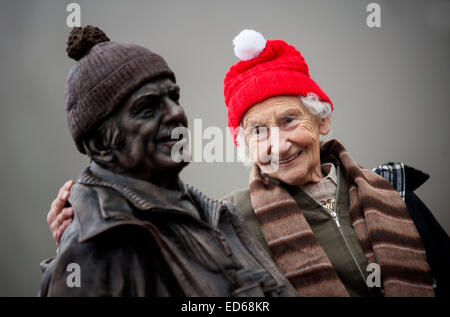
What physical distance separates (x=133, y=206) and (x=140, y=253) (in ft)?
0.41

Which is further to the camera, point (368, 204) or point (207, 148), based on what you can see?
point (207, 148)

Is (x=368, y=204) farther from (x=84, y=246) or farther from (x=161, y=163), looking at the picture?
(x=84, y=246)

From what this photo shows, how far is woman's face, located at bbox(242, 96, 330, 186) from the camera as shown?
5.46ft

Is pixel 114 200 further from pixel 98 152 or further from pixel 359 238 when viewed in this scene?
pixel 359 238

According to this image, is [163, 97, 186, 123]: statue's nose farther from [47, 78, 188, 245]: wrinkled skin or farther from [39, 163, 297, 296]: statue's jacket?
[39, 163, 297, 296]: statue's jacket

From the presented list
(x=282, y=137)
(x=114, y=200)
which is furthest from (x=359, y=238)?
(x=114, y=200)

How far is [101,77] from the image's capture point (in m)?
1.09

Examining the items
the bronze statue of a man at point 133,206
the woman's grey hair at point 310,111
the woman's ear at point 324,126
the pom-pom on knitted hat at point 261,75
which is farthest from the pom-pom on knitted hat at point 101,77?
the woman's ear at point 324,126

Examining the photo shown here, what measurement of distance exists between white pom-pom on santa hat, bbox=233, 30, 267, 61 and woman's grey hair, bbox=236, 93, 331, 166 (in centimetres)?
27

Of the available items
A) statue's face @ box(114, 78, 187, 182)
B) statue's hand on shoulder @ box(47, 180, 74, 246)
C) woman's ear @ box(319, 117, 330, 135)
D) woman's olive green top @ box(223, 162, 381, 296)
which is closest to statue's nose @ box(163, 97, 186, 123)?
statue's face @ box(114, 78, 187, 182)

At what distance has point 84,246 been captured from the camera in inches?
39.8

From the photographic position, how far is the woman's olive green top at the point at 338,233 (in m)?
1.57
